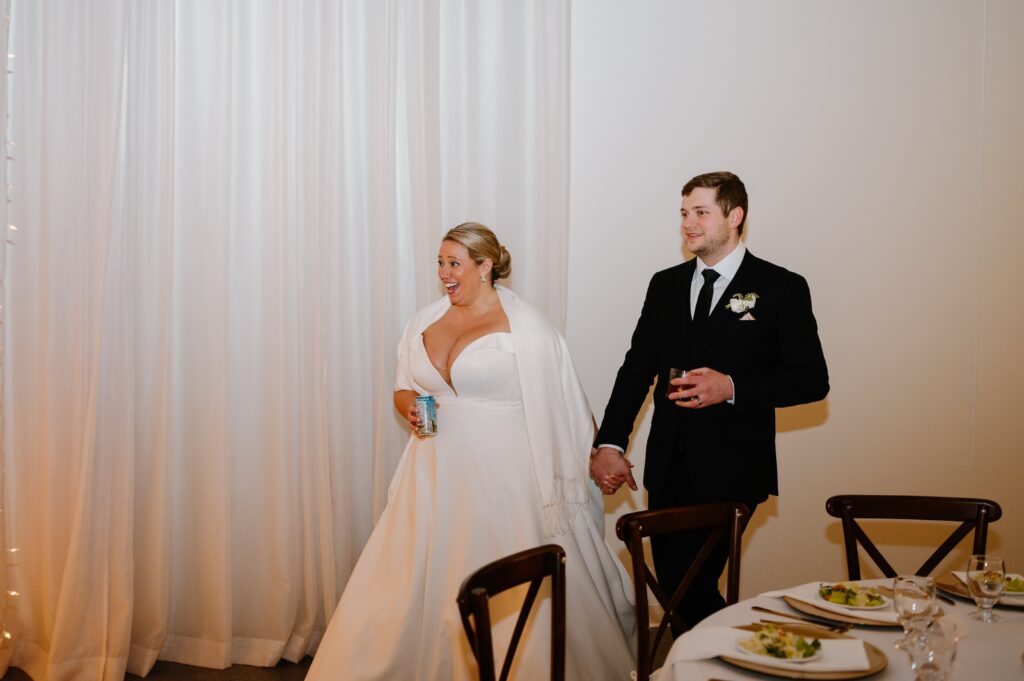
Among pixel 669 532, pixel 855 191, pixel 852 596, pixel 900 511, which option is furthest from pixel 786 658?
pixel 855 191

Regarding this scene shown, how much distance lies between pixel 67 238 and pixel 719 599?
A: 288cm

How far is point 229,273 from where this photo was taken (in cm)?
412

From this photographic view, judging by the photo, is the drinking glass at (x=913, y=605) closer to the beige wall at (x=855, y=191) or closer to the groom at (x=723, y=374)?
the groom at (x=723, y=374)

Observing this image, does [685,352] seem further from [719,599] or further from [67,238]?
[67,238]

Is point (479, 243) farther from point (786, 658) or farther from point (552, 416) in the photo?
point (786, 658)

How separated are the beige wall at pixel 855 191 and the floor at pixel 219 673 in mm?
1624

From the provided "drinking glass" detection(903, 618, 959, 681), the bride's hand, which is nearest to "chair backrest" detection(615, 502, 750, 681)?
"drinking glass" detection(903, 618, 959, 681)

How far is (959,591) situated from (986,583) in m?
0.20

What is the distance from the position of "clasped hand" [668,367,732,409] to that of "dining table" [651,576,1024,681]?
0.88m

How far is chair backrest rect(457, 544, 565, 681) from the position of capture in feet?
6.17

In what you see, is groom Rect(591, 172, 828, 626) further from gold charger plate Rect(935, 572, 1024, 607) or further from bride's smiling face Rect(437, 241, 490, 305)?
gold charger plate Rect(935, 572, 1024, 607)

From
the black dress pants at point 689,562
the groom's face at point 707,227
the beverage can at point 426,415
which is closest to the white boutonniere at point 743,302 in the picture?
the groom's face at point 707,227

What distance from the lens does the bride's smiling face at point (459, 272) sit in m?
3.57

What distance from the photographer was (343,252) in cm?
415
